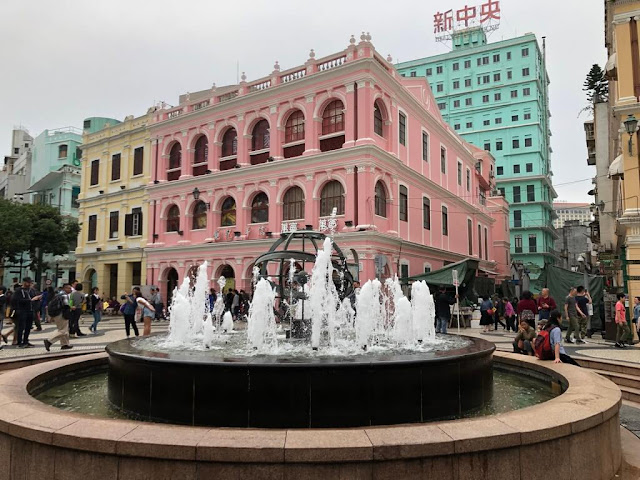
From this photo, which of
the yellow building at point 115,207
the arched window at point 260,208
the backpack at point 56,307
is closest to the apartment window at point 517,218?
the arched window at point 260,208

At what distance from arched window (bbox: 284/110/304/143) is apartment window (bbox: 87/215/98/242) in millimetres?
18283

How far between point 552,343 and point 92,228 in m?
35.2

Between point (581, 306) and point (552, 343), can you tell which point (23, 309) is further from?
point (581, 306)

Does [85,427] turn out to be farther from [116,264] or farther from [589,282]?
[116,264]

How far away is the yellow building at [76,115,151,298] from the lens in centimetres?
3272

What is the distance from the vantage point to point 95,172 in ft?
118

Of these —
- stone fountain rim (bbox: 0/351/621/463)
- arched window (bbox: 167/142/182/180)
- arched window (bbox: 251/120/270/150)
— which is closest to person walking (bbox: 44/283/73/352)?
stone fountain rim (bbox: 0/351/621/463)

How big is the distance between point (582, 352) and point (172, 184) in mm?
24810

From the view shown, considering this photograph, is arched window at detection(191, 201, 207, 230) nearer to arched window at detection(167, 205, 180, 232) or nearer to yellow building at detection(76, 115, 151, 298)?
arched window at detection(167, 205, 180, 232)

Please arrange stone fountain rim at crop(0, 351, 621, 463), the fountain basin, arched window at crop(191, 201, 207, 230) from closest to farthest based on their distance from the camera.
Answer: stone fountain rim at crop(0, 351, 621, 463)
the fountain basin
arched window at crop(191, 201, 207, 230)

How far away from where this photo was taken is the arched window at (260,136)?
26906 mm

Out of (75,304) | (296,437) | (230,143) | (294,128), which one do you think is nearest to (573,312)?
(296,437)

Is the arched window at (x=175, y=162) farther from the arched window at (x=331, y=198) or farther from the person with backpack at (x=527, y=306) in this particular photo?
the person with backpack at (x=527, y=306)

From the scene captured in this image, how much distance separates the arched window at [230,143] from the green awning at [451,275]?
13.0 m
